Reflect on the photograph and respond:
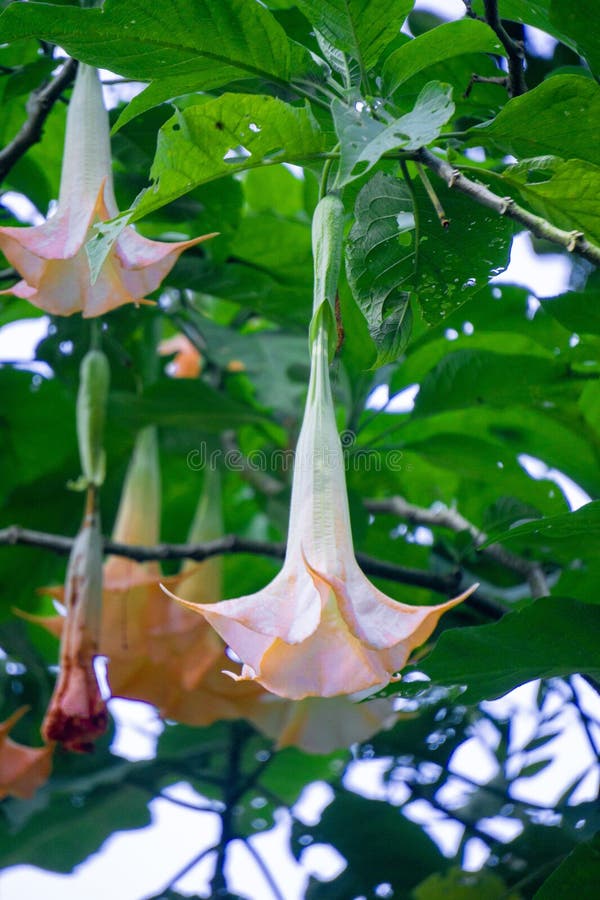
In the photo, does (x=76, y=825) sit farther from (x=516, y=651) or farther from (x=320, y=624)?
(x=320, y=624)

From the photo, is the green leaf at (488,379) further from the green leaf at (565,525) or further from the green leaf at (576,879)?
the green leaf at (576,879)

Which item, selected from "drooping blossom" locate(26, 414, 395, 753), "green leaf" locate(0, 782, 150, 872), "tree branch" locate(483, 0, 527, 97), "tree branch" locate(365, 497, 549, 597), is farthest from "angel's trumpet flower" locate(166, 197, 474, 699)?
"green leaf" locate(0, 782, 150, 872)

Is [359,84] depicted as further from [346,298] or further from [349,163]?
[346,298]

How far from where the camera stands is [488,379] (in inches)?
51.2

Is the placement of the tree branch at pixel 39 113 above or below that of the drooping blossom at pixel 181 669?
above

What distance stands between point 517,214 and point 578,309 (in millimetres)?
432

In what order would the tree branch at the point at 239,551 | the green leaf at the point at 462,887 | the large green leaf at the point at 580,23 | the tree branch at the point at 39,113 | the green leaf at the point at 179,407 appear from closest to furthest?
1. the large green leaf at the point at 580,23
2. the tree branch at the point at 39,113
3. the tree branch at the point at 239,551
4. the green leaf at the point at 462,887
5. the green leaf at the point at 179,407

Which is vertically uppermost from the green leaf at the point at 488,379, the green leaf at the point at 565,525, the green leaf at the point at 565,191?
the green leaf at the point at 565,191

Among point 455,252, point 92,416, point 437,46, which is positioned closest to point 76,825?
point 92,416

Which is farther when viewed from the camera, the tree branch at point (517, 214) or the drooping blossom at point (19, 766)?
the drooping blossom at point (19, 766)

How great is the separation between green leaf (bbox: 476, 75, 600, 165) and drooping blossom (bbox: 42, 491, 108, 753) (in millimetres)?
643

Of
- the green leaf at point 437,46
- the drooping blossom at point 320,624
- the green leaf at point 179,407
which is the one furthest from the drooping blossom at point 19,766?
the green leaf at point 437,46

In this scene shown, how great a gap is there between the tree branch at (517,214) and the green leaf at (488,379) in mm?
603

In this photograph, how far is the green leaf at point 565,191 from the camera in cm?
70
